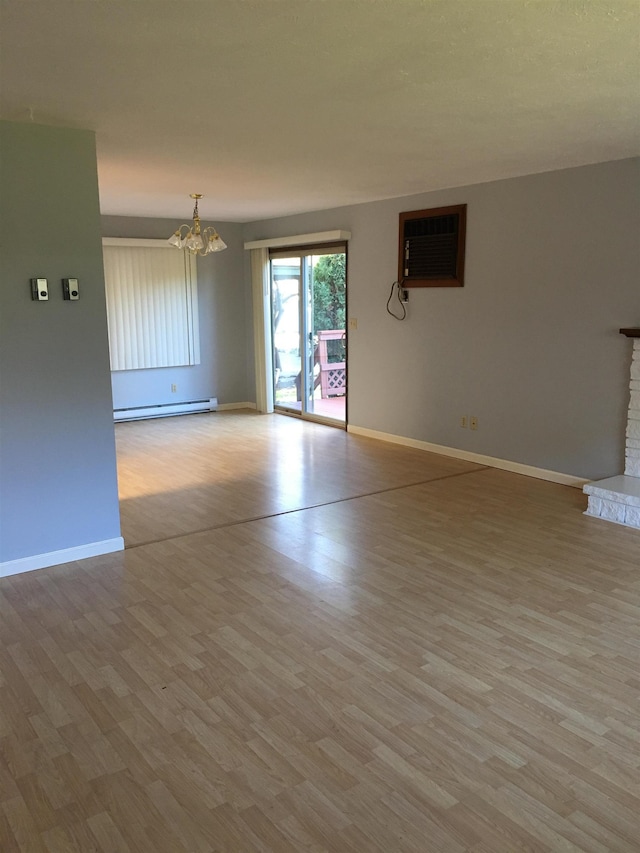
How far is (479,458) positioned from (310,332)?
2875mm

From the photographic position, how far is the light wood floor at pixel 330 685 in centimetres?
192

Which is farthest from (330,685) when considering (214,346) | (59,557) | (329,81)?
(214,346)

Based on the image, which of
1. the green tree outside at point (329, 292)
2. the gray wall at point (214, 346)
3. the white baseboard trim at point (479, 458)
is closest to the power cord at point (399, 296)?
the green tree outside at point (329, 292)

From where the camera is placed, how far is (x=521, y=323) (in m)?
5.29

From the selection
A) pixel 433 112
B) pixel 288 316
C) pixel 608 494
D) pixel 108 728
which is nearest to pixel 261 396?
pixel 288 316

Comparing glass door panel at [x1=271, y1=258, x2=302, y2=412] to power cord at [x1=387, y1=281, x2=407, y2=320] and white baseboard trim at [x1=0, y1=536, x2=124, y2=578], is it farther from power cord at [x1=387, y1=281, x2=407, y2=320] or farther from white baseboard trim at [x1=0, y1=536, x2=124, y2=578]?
white baseboard trim at [x1=0, y1=536, x2=124, y2=578]

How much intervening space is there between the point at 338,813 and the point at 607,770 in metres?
0.87

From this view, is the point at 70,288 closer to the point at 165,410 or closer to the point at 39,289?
the point at 39,289

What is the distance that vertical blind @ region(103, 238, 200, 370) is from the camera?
25.0 feet

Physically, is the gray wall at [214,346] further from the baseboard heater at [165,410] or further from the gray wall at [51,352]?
the gray wall at [51,352]

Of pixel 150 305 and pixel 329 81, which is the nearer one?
pixel 329 81

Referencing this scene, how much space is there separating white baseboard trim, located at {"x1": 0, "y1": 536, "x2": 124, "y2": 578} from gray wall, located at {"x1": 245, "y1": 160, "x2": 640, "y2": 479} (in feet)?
10.7

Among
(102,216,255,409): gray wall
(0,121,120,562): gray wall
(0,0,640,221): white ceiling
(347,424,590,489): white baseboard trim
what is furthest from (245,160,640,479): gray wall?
(0,121,120,562): gray wall

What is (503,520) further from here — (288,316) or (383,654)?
(288,316)
